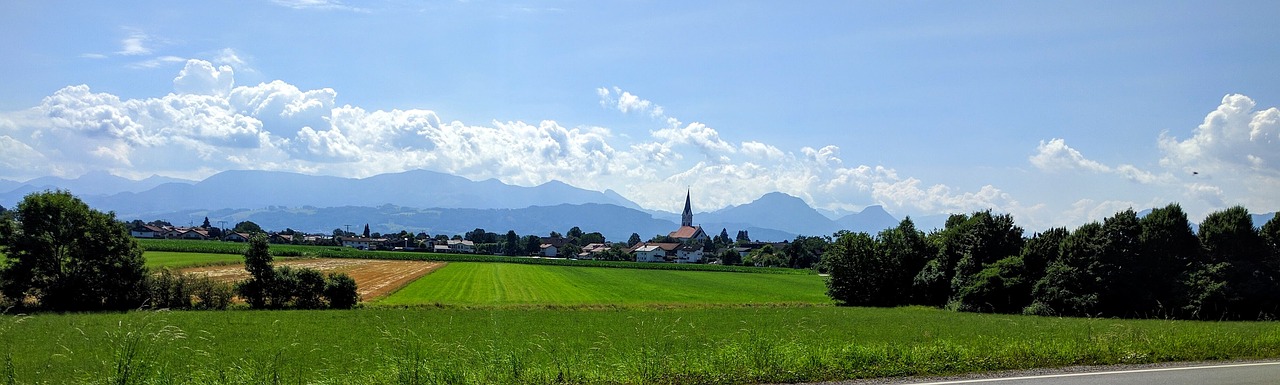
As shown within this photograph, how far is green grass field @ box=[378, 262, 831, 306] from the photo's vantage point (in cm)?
5109

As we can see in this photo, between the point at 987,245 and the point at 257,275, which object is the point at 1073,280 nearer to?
the point at 987,245

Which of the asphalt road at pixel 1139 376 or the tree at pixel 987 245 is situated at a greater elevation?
the tree at pixel 987 245

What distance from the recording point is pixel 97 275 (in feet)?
123

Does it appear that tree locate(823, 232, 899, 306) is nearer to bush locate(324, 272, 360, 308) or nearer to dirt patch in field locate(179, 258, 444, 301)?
dirt patch in field locate(179, 258, 444, 301)

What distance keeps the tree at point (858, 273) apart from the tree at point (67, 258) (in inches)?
1863

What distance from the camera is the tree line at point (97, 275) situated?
120 ft

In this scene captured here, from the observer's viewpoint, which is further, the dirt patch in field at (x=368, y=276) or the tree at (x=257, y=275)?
the dirt patch in field at (x=368, y=276)

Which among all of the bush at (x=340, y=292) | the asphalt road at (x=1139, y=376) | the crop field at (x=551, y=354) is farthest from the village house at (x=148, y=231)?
the asphalt road at (x=1139, y=376)

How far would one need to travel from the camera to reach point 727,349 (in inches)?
503

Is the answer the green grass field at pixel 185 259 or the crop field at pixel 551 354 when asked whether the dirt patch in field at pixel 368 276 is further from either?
the crop field at pixel 551 354

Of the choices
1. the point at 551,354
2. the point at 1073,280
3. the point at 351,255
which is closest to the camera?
the point at 551,354

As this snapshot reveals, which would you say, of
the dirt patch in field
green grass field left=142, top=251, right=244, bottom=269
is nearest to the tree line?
the dirt patch in field

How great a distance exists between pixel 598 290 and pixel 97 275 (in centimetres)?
3724

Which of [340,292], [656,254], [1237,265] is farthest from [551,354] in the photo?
[656,254]
